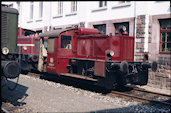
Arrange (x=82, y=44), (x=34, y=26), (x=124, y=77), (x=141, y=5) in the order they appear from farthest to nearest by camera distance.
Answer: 1. (x=34, y=26)
2. (x=141, y=5)
3. (x=82, y=44)
4. (x=124, y=77)

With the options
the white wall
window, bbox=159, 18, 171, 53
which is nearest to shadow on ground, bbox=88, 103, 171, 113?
window, bbox=159, 18, 171, 53

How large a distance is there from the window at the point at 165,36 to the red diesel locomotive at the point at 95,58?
3.17m

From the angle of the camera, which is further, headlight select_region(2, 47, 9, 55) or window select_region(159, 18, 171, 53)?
window select_region(159, 18, 171, 53)

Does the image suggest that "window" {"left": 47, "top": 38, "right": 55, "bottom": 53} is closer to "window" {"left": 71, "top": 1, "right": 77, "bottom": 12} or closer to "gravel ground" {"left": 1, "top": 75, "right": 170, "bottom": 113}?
"gravel ground" {"left": 1, "top": 75, "right": 170, "bottom": 113}

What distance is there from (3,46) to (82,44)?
5.03m

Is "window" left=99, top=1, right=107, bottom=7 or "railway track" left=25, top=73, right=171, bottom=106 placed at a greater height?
"window" left=99, top=1, right=107, bottom=7

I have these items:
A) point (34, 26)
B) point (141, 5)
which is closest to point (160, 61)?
point (141, 5)

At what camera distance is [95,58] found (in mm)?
10078

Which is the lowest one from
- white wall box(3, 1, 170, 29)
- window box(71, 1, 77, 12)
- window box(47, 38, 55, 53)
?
window box(47, 38, 55, 53)

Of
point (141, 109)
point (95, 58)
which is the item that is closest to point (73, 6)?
point (95, 58)

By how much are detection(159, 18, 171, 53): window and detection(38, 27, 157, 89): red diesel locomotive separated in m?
3.17

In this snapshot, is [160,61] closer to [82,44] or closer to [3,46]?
[82,44]

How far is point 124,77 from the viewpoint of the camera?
29.4 feet

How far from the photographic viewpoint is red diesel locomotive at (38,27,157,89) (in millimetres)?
8664
